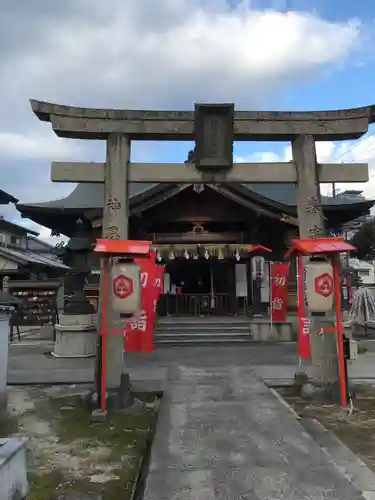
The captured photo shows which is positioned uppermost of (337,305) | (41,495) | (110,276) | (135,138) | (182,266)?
(135,138)

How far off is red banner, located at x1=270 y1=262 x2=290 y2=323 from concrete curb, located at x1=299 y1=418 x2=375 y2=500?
8.93 metres

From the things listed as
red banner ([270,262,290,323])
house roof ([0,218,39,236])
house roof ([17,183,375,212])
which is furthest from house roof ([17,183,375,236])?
house roof ([0,218,39,236])

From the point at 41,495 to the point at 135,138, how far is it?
20.1 feet

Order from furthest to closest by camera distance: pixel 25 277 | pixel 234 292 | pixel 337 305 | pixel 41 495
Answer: pixel 25 277, pixel 234 292, pixel 337 305, pixel 41 495

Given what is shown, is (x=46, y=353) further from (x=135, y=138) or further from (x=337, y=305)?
(x=337, y=305)

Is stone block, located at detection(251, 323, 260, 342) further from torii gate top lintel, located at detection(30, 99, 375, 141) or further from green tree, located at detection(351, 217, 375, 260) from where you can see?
green tree, located at detection(351, 217, 375, 260)

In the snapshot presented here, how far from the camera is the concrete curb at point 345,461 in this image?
4.08m

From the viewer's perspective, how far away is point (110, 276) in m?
7.41

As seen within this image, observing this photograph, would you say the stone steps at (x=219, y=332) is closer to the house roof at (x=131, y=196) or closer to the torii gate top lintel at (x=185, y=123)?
the house roof at (x=131, y=196)

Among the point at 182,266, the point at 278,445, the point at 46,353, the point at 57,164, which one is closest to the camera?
the point at 278,445

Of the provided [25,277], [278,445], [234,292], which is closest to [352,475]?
[278,445]

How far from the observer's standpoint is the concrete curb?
13.4 ft

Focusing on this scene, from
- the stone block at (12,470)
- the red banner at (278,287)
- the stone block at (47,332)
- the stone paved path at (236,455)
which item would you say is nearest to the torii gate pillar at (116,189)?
the stone paved path at (236,455)

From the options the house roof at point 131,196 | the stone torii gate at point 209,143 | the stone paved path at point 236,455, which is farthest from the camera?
the house roof at point 131,196
